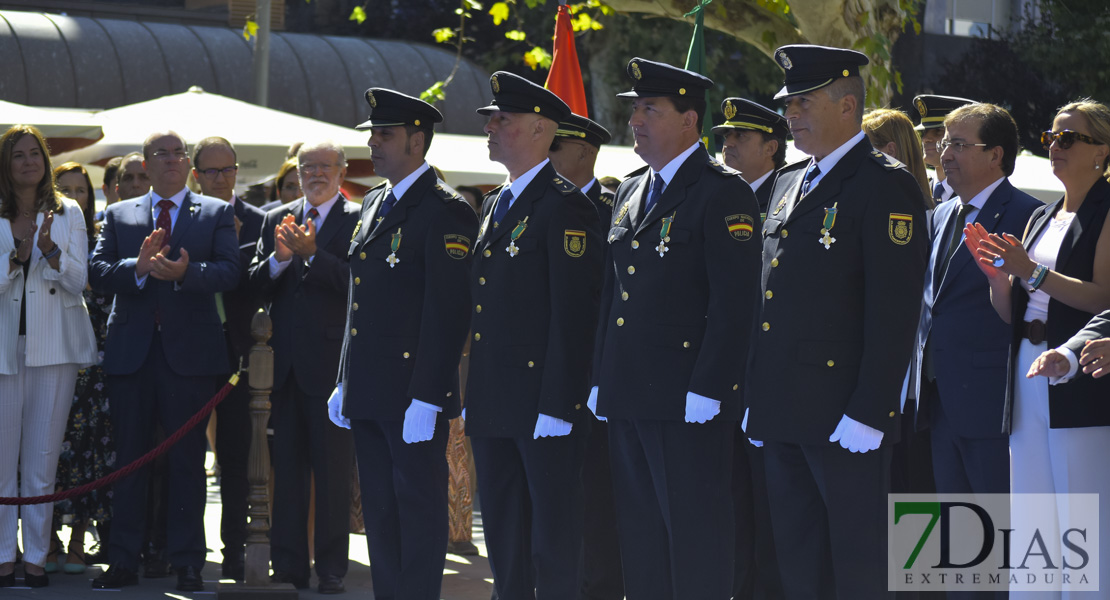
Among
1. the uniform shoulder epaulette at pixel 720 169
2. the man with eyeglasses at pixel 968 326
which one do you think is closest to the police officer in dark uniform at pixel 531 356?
the uniform shoulder epaulette at pixel 720 169

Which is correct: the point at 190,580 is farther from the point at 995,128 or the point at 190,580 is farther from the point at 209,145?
the point at 995,128

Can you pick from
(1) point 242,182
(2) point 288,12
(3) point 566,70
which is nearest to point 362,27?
(2) point 288,12

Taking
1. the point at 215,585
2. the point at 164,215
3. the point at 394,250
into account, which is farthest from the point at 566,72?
the point at 215,585

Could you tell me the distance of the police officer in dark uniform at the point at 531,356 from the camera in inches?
199

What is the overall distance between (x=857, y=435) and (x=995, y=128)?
1421mm

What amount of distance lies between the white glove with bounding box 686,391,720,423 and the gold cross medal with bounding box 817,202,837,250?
24.7 inches

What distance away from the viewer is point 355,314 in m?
5.51

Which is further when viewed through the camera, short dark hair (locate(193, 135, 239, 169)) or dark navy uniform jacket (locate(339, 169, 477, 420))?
short dark hair (locate(193, 135, 239, 169))

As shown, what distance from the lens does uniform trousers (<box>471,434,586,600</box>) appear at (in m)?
5.06

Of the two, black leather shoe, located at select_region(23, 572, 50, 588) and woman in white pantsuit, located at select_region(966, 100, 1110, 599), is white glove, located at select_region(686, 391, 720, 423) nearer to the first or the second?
woman in white pantsuit, located at select_region(966, 100, 1110, 599)

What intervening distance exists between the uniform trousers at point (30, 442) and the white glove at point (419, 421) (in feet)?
7.26

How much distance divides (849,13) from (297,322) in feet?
15.5

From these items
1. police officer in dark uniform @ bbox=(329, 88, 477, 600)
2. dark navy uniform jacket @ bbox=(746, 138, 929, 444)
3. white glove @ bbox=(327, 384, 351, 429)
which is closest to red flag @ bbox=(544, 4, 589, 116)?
police officer in dark uniform @ bbox=(329, 88, 477, 600)

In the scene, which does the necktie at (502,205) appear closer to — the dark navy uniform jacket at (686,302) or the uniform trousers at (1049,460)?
the dark navy uniform jacket at (686,302)
